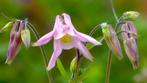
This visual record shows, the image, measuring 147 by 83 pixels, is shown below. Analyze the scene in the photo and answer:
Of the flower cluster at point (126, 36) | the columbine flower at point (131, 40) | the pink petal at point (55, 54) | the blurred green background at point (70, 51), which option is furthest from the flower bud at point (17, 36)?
the blurred green background at point (70, 51)

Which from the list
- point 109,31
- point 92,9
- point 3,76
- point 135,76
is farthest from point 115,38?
point 92,9

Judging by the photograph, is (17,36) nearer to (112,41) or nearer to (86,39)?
(86,39)

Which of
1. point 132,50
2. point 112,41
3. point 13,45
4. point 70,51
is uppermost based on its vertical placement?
point 13,45

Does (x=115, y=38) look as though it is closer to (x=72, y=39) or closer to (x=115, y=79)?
(x=72, y=39)

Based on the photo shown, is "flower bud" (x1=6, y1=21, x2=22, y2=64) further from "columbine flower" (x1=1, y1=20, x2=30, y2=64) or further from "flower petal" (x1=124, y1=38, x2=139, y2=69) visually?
"flower petal" (x1=124, y1=38, x2=139, y2=69)

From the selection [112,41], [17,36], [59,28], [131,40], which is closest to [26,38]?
[17,36]

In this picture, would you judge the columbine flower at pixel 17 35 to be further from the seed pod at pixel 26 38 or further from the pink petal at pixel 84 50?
→ the pink petal at pixel 84 50
